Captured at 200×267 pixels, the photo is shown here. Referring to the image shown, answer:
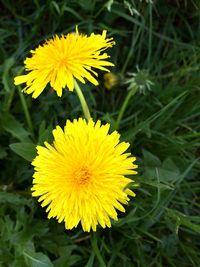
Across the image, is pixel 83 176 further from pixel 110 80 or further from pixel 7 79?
pixel 110 80

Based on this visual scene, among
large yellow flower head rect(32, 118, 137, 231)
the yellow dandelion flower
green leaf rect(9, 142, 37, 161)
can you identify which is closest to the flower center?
large yellow flower head rect(32, 118, 137, 231)

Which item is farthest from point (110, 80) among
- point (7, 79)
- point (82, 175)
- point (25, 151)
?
point (82, 175)

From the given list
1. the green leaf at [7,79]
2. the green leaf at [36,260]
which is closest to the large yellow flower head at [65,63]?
the green leaf at [7,79]

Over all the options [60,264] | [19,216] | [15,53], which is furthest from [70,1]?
[60,264]

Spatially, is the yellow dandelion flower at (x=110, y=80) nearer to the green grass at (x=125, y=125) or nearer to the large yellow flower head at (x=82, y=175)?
the green grass at (x=125, y=125)

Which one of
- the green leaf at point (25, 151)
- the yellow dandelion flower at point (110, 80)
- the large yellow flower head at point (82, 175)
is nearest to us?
the large yellow flower head at point (82, 175)

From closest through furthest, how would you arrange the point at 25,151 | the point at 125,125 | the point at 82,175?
the point at 82,175
the point at 25,151
the point at 125,125

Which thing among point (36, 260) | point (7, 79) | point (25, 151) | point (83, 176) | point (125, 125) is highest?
point (7, 79)
